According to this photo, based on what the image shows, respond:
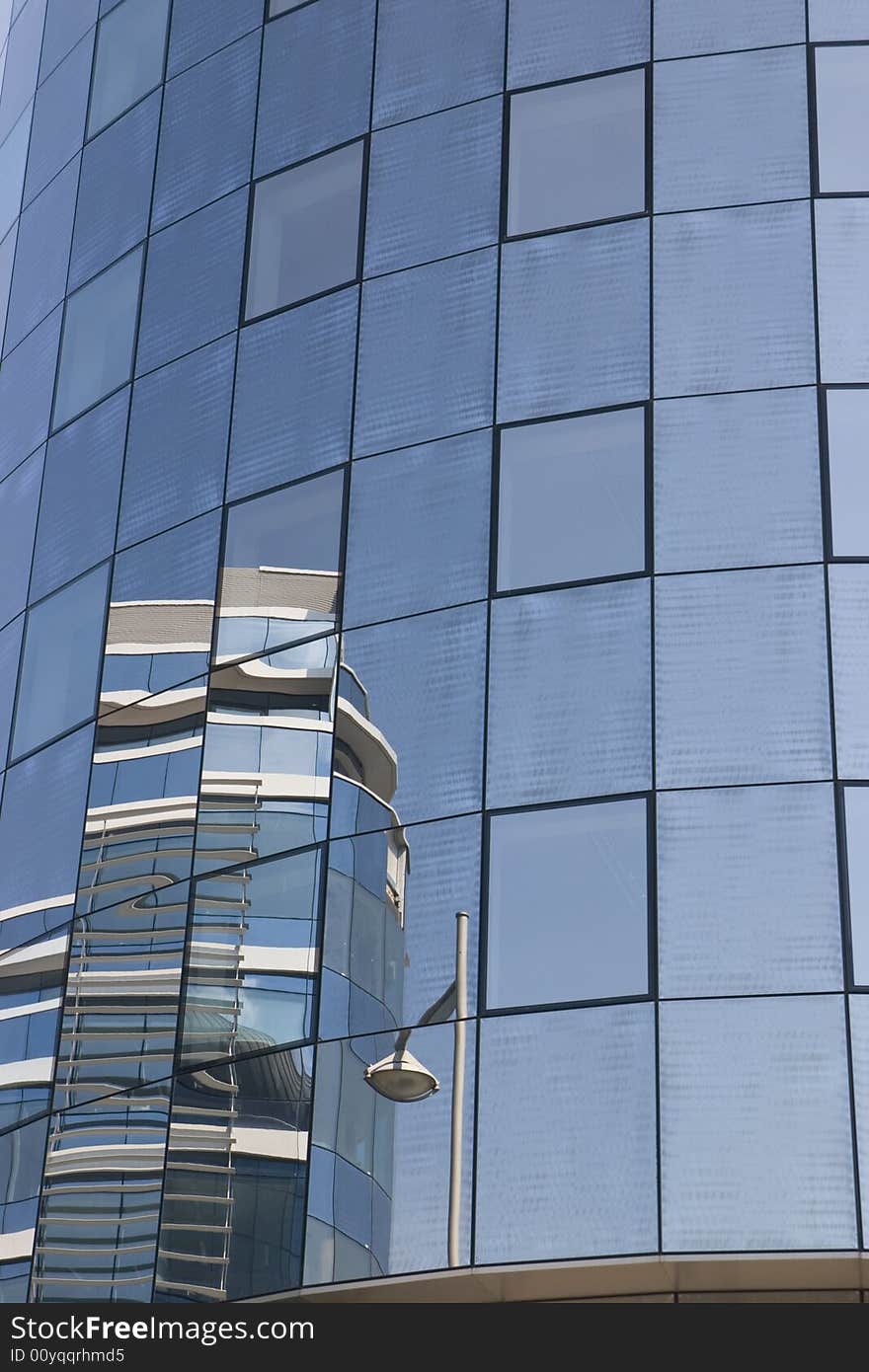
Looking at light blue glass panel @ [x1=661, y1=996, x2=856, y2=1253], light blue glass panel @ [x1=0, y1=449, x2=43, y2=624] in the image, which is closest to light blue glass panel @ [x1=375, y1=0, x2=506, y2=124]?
light blue glass panel @ [x1=0, y1=449, x2=43, y2=624]

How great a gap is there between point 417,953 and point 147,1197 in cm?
364

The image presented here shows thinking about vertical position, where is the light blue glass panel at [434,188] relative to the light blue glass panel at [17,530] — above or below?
above

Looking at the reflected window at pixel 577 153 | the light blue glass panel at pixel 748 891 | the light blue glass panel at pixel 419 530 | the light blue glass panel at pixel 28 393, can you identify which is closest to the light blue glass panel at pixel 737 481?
the light blue glass panel at pixel 419 530

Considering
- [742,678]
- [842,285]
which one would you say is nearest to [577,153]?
[842,285]

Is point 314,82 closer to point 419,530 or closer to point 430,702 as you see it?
point 419,530

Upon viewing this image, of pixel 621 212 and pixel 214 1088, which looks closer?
pixel 214 1088

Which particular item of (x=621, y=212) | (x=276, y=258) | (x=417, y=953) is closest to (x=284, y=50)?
(x=276, y=258)

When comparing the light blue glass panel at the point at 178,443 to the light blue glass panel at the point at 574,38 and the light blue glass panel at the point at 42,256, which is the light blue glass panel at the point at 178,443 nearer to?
the light blue glass panel at the point at 42,256

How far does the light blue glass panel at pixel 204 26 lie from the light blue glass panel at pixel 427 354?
16.6 ft

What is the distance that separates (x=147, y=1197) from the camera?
65.6ft

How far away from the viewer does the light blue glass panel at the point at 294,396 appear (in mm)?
22266

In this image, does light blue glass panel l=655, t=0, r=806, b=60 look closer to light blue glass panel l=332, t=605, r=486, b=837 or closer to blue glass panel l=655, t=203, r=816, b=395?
blue glass panel l=655, t=203, r=816, b=395

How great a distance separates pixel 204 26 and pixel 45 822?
1014 cm

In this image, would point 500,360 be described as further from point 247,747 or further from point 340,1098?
point 340,1098
